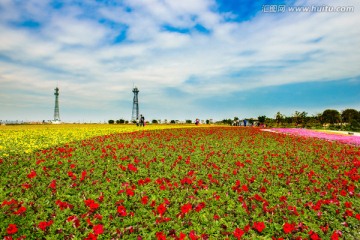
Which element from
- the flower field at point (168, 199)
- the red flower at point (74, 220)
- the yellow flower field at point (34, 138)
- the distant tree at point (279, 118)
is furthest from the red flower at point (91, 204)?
the distant tree at point (279, 118)

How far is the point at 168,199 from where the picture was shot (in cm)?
689

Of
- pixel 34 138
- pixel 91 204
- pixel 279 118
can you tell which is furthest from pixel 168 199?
pixel 279 118

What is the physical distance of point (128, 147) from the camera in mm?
13852

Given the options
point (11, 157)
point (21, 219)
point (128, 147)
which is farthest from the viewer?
point (128, 147)

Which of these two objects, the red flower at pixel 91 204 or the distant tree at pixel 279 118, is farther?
the distant tree at pixel 279 118

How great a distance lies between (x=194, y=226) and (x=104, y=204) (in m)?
2.29

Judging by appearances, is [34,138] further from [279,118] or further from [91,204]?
[279,118]

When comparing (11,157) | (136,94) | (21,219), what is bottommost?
(21,219)

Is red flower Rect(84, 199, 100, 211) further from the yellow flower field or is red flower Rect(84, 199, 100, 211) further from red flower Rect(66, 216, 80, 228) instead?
the yellow flower field

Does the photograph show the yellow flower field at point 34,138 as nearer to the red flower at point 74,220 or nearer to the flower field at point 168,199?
the flower field at point 168,199

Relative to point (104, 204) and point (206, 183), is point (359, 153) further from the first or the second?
point (104, 204)

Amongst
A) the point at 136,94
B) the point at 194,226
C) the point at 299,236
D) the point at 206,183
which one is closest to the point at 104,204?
the point at 194,226

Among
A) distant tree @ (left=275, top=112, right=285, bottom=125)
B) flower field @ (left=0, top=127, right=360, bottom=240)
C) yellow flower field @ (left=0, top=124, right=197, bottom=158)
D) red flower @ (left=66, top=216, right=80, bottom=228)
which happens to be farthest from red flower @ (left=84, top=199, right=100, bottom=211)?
distant tree @ (left=275, top=112, right=285, bottom=125)

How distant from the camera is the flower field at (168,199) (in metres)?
5.46
